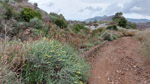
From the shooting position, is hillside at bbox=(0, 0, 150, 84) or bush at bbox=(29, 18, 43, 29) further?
bush at bbox=(29, 18, 43, 29)

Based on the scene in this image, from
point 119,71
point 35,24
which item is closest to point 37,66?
point 119,71

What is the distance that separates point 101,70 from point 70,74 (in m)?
1.88

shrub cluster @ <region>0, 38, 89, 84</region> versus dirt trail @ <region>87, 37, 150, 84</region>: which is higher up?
shrub cluster @ <region>0, 38, 89, 84</region>

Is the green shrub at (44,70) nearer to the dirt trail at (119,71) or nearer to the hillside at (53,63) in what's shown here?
the hillside at (53,63)

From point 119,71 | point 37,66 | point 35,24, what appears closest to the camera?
point 37,66

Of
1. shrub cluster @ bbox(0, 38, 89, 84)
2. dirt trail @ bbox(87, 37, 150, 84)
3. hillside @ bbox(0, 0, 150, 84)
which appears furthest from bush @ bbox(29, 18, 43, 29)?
shrub cluster @ bbox(0, 38, 89, 84)

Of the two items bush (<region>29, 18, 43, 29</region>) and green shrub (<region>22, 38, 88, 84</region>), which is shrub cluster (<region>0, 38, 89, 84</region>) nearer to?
green shrub (<region>22, 38, 88, 84</region>)

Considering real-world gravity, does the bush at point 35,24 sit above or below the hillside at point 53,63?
above

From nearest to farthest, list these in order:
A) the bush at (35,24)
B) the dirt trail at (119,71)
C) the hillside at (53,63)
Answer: the hillside at (53,63) → the dirt trail at (119,71) → the bush at (35,24)

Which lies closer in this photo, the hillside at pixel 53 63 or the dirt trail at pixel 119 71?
the hillside at pixel 53 63

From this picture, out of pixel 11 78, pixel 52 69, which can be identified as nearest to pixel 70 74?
pixel 52 69

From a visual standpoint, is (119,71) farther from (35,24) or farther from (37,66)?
(35,24)

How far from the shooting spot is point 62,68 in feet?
6.70

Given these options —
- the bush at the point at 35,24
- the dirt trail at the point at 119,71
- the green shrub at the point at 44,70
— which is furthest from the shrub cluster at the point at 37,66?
the bush at the point at 35,24
